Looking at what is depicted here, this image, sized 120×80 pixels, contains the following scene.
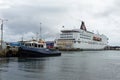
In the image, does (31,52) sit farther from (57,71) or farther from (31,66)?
(57,71)

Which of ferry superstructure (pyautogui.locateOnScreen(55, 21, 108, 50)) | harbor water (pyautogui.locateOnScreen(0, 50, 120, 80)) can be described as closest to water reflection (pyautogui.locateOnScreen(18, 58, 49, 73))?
harbor water (pyautogui.locateOnScreen(0, 50, 120, 80))

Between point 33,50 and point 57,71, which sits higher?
point 33,50

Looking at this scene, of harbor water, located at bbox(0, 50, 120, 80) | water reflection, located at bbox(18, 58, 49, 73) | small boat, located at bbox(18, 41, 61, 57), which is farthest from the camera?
small boat, located at bbox(18, 41, 61, 57)

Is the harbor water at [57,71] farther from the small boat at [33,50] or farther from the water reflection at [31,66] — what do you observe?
the small boat at [33,50]

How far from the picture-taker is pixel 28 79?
25.7 metres

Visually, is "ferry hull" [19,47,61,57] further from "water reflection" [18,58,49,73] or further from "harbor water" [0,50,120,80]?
"harbor water" [0,50,120,80]

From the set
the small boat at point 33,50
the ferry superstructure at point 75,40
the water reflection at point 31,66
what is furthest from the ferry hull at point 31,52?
the ferry superstructure at point 75,40

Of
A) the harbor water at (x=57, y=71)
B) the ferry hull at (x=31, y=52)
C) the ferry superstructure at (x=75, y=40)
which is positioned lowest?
the harbor water at (x=57, y=71)

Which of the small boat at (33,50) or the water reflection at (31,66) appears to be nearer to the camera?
the water reflection at (31,66)

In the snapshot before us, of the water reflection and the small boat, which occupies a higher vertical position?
the small boat

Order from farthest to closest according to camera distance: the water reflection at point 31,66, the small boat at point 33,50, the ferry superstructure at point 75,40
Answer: the ferry superstructure at point 75,40 → the small boat at point 33,50 → the water reflection at point 31,66

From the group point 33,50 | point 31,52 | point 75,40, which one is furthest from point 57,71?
point 75,40

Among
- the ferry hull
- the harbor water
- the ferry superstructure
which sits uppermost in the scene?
the ferry superstructure

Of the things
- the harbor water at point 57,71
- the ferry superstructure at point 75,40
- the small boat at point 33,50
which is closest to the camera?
the harbor water at point 57,71
